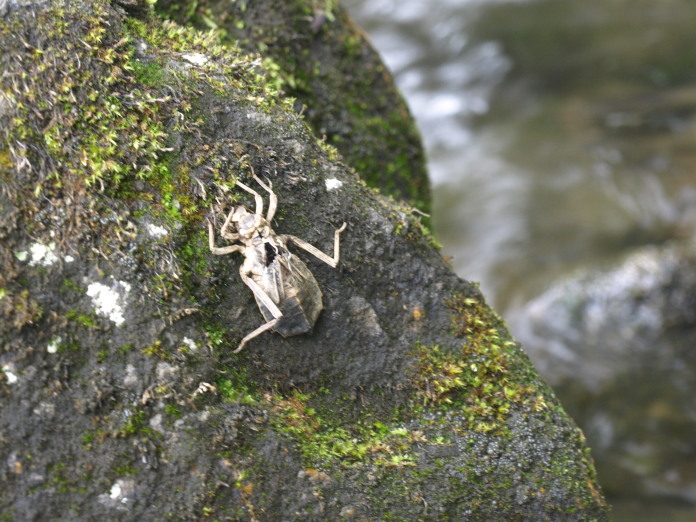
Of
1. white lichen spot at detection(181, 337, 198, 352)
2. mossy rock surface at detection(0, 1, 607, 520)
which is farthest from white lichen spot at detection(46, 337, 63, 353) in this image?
white lichen spot at detection(181, 337, 198, 352)

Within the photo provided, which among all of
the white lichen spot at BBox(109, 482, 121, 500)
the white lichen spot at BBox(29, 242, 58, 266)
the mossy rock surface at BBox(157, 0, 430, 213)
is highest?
the mossy rock surface at BBox(157, 0, 430, 213)

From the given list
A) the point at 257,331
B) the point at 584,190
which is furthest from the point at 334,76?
the point at 584,190

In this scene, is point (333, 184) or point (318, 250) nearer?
point (318, 250)

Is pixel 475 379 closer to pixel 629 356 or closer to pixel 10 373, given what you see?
pixel 10 373

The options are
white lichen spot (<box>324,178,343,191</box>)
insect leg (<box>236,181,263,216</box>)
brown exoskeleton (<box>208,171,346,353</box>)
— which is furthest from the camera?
white lichen spot (<box>324,178,343,191</box>)

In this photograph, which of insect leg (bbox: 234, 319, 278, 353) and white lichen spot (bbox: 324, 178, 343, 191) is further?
white lichen spot (bbox: 324, 178, 343, 191)

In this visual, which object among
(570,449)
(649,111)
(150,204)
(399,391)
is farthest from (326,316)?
(649,111)

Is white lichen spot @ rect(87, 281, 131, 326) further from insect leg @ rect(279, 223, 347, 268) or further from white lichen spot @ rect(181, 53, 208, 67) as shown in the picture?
white lichen spot @ rect(181, 53, 208, 67)
